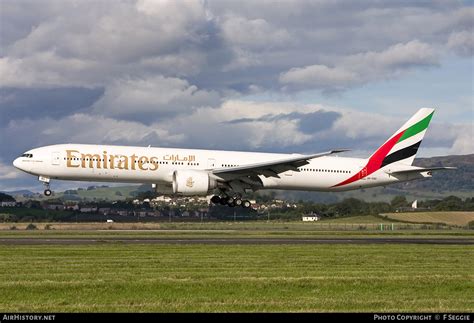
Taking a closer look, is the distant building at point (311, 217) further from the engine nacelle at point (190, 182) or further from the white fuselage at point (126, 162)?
the engine nacelle at point (190, 182)

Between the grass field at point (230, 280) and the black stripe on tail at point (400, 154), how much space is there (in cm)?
2728

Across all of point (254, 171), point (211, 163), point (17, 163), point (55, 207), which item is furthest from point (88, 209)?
point (254, 171)

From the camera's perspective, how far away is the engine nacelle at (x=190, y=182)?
52688 mm

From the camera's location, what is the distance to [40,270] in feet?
78.2

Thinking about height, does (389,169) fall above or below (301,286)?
above

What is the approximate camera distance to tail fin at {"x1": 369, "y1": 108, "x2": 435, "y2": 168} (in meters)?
60.1

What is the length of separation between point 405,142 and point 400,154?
122cm

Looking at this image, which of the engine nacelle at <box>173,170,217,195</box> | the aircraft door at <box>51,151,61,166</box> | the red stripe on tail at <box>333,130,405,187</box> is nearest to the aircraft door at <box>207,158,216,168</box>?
the engine nacelle at <box>173,170,217,195</box>

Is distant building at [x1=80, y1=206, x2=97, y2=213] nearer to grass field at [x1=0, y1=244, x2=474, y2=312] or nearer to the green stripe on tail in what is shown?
the green stripe on tail

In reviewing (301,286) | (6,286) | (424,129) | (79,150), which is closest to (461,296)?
(301,286)

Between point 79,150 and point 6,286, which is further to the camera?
point 79,150

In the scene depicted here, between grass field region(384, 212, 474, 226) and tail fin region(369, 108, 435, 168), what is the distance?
10710 mm
